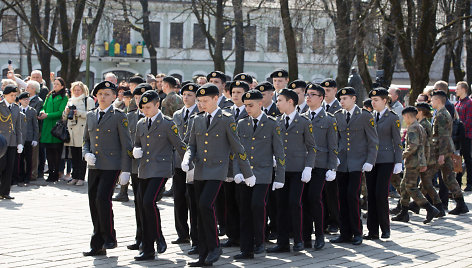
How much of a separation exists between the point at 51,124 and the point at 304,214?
880 centimetres

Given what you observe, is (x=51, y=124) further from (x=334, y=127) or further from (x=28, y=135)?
(x=334, y=127)

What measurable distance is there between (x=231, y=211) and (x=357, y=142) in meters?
1.98

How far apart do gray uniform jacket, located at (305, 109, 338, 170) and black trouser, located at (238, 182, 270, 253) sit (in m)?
1.10

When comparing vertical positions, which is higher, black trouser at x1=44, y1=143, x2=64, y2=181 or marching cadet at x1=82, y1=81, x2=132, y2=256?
marching cadet at x1=82, y1=81, x2=132, y2=256

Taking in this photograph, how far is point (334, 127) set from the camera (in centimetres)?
1136

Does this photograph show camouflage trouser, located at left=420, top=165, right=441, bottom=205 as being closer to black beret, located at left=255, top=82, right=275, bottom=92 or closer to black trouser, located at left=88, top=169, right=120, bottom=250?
black beret, located at left=255, top=82, right=275, bottom=92

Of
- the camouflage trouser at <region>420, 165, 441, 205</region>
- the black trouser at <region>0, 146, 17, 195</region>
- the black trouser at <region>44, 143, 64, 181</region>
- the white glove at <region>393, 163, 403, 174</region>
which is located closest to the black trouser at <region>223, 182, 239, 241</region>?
the white glove at <region>393, 163, 403, 174</region>

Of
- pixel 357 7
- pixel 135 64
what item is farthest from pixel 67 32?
pixel 135 64

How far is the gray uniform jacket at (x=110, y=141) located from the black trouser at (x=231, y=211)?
5.19 ft

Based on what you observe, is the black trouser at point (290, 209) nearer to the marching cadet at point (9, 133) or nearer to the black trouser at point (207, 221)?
the black trouser at point (207, 221)

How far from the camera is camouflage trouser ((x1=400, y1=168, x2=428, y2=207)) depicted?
1372cm

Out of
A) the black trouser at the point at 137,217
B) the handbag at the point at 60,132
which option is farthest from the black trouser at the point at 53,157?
the black trouser at the point at 137,217

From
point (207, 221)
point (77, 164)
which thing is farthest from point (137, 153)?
point (77, 164)

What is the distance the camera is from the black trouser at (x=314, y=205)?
36.6 feet
